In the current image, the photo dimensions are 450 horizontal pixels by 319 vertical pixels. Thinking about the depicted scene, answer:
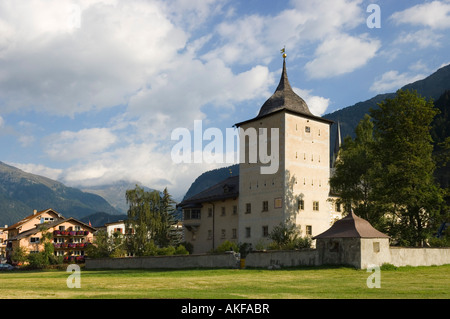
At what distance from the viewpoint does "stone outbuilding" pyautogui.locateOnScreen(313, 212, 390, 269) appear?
34.7m

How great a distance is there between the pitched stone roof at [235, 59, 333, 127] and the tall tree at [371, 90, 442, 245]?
10936 millimetres

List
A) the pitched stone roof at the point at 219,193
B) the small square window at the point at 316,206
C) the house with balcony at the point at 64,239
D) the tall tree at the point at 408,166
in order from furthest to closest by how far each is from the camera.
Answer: the house with balcony at the point at 64,239
the pitched stone roof at the point at 219,193
the small square window at the point at 316,206
the tall tree at the point at 408,166

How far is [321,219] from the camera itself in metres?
56.8

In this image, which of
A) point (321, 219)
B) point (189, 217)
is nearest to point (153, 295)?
point (321, 219)

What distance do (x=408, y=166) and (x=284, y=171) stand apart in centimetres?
1403

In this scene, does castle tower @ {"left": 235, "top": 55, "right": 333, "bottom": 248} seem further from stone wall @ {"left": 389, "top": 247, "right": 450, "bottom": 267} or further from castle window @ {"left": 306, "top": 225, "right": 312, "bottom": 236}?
stone wall @ {"left": 389, "top": 247, "right": 450, "bottom": 267}

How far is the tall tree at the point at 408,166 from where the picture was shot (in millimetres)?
44156

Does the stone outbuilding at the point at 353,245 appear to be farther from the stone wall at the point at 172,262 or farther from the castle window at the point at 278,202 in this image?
the castle window at the point at 278,202

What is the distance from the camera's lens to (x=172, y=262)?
48.1 metres

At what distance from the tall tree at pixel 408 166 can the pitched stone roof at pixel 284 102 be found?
35.9 feet

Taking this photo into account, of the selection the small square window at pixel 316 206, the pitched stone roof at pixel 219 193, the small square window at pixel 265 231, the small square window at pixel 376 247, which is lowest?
the small square window at pixel 376 247

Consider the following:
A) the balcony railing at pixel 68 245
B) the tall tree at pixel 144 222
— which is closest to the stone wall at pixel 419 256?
the tall tree at pixel 144 222
